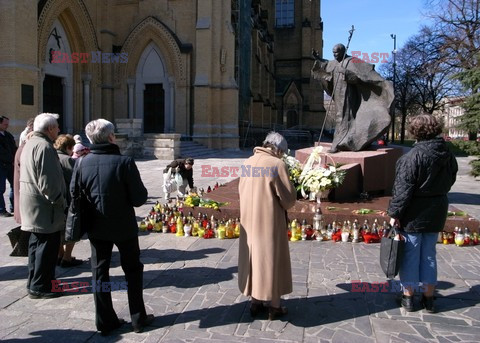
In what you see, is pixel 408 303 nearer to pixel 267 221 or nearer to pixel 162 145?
pixel 267 221

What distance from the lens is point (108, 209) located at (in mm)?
3377

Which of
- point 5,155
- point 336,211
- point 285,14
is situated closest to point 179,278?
point 336,211

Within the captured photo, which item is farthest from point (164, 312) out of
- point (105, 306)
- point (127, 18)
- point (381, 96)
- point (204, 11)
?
point (127, 18)

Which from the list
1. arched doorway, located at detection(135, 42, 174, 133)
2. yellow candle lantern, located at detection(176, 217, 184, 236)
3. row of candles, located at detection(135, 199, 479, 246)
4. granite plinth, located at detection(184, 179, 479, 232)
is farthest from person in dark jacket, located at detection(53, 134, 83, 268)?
arched doorway, located at detection(135, 42, 174, 133)

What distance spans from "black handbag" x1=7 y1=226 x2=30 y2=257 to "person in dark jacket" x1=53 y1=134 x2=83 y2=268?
41 centimetres

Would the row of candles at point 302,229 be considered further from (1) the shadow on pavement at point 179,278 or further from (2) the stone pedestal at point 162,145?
(2) the stone pedestal at point 162,145

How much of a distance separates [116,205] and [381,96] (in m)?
7.06

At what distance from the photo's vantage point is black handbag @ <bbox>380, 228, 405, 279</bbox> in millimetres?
3768

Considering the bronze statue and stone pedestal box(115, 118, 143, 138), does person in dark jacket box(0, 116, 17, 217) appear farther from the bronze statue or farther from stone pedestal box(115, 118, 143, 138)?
stone pedestal box(115, 118, 143, 138)

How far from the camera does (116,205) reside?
339 cm

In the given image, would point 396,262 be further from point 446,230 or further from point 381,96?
point 381,96

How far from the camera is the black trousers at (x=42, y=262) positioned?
4.22m

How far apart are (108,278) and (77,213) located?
0.62 m

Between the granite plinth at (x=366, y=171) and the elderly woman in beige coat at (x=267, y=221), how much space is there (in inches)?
174
